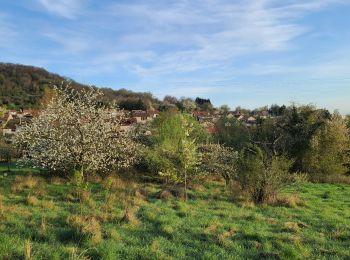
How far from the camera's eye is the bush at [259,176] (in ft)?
54.4

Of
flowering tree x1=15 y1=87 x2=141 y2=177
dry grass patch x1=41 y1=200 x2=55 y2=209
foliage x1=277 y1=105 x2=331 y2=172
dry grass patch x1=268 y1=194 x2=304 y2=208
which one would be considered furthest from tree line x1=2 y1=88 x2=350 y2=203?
foliage x1=277 y1=105 x2=331 y2=172

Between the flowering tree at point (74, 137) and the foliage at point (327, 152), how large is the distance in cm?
1635

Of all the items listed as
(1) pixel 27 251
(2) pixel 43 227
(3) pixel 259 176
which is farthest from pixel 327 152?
(1) pixel 27 251

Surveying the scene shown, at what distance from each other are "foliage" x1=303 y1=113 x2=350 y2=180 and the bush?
1487cm

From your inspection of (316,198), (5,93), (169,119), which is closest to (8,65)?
(5,93)

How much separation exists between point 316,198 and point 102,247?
13.3 meters

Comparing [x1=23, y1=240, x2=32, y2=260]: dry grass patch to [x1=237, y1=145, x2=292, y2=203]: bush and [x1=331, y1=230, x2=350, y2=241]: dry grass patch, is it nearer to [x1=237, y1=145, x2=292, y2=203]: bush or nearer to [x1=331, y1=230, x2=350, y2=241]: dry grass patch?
[x1=331, y1=230, x2=350, y2=241]: dry grass patch

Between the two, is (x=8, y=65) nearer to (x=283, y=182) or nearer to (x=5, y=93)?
(x=5, y=93)

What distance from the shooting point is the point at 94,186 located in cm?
1886

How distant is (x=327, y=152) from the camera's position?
31.4 m

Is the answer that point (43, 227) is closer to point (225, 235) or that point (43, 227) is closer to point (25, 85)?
point (225, 235)

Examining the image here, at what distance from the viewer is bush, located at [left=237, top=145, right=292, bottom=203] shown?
54.4 ft

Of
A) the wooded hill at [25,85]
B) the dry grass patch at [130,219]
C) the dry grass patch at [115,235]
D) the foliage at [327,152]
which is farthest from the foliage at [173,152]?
the wooded hill at [25,85]

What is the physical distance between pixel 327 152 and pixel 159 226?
23624mm
